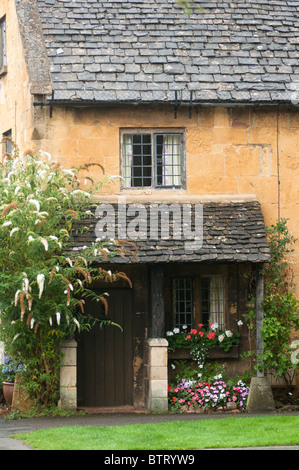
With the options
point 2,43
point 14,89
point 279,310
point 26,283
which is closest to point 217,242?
point 279,310

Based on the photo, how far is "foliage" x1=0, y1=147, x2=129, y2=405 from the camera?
1543cm

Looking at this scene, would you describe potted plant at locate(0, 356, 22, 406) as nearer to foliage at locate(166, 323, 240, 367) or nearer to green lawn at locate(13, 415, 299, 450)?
foliage at locate(166, 323, 240, 367)

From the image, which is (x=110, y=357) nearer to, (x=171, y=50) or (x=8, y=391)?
(x=8, y=391)

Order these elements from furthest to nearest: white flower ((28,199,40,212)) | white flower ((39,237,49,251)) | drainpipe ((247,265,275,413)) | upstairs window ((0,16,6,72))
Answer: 1. upstairs window ((0,16,6,72))
2. drainpipe ((247,265,275,413))
3. white flower ((28,199,40,212))
4. white flower ((39,237,49,251))

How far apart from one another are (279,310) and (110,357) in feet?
10.9

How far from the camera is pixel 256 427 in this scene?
13625 millimetres

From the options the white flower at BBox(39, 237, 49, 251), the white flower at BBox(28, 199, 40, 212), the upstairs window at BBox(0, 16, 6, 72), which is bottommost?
the white flower at BBox(39, 237, 49, 251)

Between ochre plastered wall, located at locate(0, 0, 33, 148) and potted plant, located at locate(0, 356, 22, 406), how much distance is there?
4.23m

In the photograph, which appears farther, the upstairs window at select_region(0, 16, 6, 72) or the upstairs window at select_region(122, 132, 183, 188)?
the upstairs window at select_region(0, 16, 6, 72)

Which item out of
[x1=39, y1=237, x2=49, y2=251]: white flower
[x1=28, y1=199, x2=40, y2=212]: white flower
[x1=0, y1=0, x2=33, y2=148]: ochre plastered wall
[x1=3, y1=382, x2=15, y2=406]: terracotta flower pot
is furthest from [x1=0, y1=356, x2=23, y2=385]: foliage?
[x1=0, y1=0, x2=33, y2=148]: ochre plastered wall

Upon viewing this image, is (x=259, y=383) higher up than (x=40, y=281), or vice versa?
(x=40, y=281)

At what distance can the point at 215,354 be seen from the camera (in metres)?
17.3
